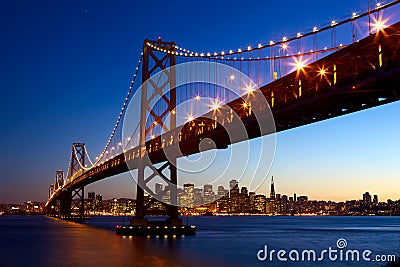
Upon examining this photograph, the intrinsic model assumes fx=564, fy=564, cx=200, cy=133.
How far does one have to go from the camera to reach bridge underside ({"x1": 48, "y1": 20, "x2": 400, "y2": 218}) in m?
19.4

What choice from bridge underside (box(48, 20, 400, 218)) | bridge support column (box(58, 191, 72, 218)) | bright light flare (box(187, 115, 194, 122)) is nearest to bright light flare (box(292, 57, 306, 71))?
bridge underside (box(48, 20, 400, 218))

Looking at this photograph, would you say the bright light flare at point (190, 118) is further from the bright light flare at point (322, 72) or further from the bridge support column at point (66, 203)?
the bridge support column at point (66, 203)

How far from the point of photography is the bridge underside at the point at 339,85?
763 inches

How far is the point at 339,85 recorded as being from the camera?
71.0ft

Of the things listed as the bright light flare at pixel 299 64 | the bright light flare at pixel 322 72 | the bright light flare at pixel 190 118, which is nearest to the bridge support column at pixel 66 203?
the bright light flare at pixel 190 118

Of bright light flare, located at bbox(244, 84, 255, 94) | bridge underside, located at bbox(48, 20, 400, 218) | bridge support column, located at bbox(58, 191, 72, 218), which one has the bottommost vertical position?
bridge support column, located at bbox(58, 191, 72, 218)

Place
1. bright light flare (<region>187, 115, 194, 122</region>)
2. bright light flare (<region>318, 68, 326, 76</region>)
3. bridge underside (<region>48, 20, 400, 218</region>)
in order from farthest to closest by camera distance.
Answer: bright light flare (<region>187, 115, 194, 122</region>) → bright light flare (<region>318, 68, 326, 76</region>) → bridge underside (<region>48, 20, 400, 218</region>)

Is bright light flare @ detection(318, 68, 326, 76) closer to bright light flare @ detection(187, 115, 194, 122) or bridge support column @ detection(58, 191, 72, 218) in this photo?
bright light flare @ detection(187, 115, 194, 122)

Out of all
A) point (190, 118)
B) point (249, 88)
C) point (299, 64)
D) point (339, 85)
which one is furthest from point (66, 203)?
point (339, 85)

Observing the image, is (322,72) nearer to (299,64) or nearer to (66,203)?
(299,64)

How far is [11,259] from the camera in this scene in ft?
115

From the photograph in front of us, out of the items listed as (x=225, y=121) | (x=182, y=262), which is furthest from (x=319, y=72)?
(x=182, y=262)

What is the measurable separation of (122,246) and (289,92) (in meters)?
18.6

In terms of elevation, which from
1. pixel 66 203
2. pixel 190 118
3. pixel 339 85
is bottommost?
pixel 66 203
